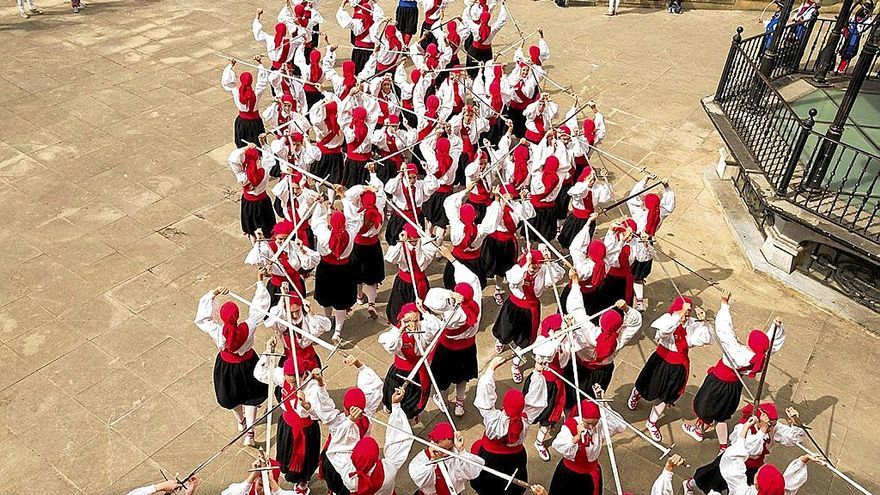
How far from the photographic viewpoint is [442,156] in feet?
29.1

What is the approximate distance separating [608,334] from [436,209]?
366 cm

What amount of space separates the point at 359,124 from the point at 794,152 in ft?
18.9

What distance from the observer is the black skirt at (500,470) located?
18.6ft

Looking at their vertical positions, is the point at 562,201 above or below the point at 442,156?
below

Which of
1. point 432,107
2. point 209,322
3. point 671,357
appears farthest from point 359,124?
point 671,357

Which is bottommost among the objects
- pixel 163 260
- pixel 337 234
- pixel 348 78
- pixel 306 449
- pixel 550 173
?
pixel 163 260

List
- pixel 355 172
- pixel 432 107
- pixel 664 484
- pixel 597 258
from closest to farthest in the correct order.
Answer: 1. pixel 664 484
2. pixel 597 258
3. pixel 355 172
4. pixel 432 107

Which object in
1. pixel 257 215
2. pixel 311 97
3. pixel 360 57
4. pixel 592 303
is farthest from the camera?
pixel 360 57

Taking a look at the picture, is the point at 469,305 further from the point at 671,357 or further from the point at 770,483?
the point at 770,483

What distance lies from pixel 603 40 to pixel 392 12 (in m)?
5.38

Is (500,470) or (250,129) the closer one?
(500,470)

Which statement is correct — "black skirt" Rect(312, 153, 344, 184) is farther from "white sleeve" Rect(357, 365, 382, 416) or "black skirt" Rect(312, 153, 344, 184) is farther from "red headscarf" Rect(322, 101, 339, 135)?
"white sleeve" Rect(357, 365, 382, 416)

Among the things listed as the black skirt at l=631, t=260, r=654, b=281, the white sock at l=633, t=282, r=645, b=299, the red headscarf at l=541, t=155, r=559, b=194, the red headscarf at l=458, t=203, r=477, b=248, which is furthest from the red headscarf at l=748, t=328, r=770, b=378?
the red headscarf at l=541, t=155, r=559, b=194

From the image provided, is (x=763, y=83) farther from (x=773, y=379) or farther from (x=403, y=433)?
(x=403, y=433)
